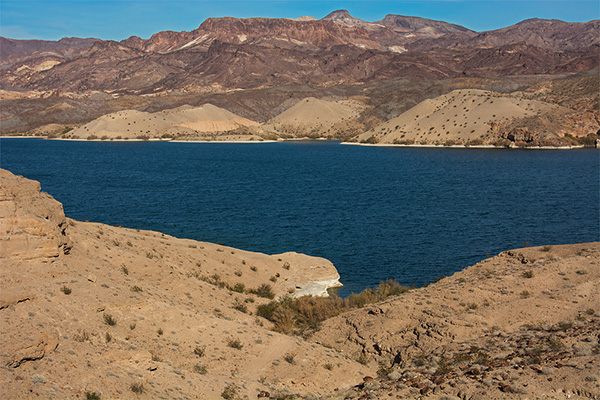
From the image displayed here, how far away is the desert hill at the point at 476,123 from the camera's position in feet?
406

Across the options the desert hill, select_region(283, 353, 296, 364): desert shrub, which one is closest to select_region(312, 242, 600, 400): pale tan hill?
select_region(283, 353, 296, 364): desert shrub

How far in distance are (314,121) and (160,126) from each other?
5434cm

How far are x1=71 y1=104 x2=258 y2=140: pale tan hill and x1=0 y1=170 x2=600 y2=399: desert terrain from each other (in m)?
150

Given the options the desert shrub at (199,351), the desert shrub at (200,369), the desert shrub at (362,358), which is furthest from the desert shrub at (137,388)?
the desert shrub at (362,358)

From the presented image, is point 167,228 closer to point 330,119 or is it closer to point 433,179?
point 433,179

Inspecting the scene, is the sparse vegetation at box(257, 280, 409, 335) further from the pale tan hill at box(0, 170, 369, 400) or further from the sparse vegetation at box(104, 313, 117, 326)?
the sparse vegetation at box(104, 313, 117, 326)

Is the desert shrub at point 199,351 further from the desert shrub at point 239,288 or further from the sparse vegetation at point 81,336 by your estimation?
the desert shrub at point 239,288

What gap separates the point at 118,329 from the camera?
14.8m

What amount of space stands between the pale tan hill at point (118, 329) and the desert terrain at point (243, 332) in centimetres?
5

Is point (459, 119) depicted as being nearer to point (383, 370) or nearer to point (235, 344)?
point (383, 370)

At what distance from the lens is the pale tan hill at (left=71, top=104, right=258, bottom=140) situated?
16800 centimetres

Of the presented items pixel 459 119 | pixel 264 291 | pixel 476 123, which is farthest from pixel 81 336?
pixel 459 119

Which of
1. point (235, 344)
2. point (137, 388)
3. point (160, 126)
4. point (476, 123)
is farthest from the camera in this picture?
point (160, 126)

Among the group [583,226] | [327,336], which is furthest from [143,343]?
[583,226]
